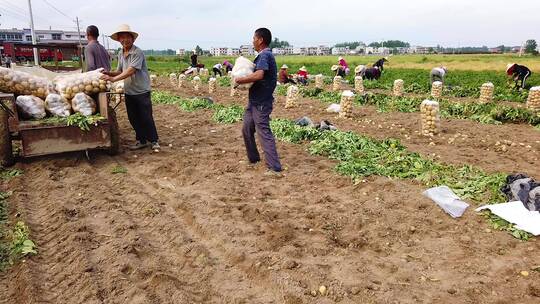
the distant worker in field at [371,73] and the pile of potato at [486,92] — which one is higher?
the distant worker in field at [371,73]

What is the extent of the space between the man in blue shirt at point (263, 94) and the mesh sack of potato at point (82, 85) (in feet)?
7.36

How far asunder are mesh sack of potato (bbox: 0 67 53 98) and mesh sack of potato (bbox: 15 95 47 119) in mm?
220

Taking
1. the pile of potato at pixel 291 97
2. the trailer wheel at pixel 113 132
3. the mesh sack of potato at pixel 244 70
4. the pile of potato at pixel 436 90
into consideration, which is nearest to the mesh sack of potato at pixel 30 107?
the trailer wheel at pixel 113 132

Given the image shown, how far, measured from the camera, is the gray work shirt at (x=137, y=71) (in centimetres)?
627

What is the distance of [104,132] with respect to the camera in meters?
6.04

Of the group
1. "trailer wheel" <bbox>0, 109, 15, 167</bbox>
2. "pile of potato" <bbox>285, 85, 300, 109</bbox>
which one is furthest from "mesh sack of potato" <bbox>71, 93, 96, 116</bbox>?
"pile of potato" <bbox>285, 85, 300, 109</bbox>

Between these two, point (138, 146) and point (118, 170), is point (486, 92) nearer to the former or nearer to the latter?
point (138, 146)

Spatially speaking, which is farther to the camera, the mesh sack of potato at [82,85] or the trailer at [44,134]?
the mesh sack of potato at [82,85]

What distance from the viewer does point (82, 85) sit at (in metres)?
6.14

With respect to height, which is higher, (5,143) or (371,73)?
(371,73)

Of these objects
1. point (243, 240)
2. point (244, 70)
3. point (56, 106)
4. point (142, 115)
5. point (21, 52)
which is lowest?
point (243, 240)

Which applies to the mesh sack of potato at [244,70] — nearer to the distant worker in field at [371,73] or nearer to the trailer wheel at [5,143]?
the trailer wheel at [5,143]

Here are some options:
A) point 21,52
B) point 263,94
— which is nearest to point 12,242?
point 263,94

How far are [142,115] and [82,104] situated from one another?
0.99 metres
